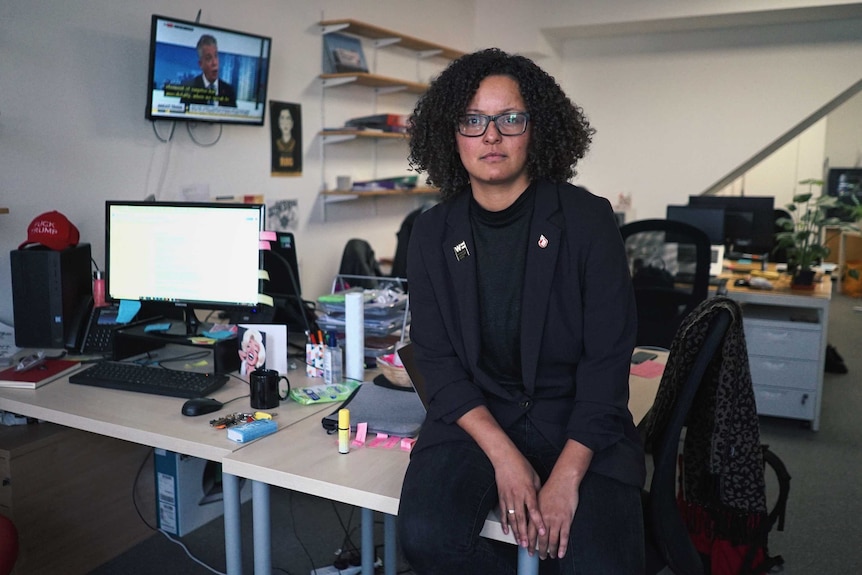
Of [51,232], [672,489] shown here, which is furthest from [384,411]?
[51,232]

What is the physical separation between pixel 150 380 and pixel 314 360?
456 millimetres

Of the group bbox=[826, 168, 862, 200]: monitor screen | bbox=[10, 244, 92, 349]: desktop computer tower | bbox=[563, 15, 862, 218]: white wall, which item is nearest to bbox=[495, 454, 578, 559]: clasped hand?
bbox=[10, 244, 92, 349]: desktop computer tower

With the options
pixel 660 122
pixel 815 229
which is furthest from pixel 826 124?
pixel 815 229

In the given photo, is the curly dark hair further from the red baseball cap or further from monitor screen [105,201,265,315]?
the red baseball cap

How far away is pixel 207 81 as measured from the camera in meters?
3.32

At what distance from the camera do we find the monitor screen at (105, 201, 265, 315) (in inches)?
84.2

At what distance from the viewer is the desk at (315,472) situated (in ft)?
4.56

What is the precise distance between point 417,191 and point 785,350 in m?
2.63

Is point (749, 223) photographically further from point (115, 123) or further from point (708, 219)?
point (115, 123)

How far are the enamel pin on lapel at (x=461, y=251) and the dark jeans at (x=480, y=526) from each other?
1.49 ft

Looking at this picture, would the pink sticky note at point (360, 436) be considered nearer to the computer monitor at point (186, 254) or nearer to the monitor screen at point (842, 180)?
the computer monitor at point (186, 254)

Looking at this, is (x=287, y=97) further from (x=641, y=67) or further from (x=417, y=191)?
(x=641, y=67)

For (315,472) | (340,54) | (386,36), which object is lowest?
(315,472)

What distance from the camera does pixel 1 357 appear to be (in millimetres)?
2209
